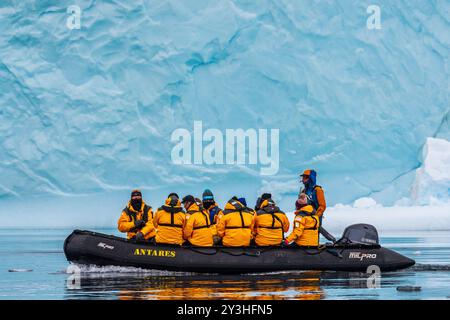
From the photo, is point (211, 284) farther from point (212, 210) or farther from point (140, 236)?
point (212, 210)

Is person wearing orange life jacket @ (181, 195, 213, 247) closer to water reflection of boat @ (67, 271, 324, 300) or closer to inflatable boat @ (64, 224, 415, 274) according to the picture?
inflatable boat @ (64, 224, 415, 274)

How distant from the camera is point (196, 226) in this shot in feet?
34.7

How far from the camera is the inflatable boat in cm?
1056

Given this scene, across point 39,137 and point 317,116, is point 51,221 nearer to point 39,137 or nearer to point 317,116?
point 39,137

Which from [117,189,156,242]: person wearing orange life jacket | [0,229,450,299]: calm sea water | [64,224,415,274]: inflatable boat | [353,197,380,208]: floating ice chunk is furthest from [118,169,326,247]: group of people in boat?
[353,197,380,208]: floating ice chunk

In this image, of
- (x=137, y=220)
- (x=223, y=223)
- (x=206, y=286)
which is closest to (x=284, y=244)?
(x=223, y=223)

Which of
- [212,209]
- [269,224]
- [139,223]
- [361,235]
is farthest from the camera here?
[212,209]

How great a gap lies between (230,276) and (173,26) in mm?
13264

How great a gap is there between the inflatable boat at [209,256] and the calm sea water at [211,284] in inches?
4.2

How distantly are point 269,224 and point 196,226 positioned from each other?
828 millimetres

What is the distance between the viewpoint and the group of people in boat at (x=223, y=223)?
412 inches

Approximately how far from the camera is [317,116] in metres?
23.3

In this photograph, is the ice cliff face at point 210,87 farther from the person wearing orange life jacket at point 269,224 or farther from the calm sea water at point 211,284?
the person wearing orange life jacket at point 269,224

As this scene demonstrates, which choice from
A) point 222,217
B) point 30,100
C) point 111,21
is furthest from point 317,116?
point 222,217
